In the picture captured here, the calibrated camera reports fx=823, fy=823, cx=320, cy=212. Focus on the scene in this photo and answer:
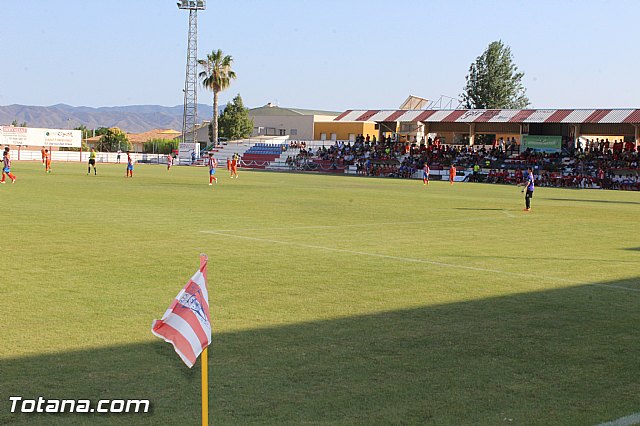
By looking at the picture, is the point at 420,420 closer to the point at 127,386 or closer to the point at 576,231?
the point at 127,386

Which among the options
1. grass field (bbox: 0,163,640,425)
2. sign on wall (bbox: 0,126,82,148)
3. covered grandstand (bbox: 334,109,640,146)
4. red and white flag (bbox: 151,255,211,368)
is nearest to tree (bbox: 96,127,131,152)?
sign on wall (bbox: 0,126,82,148)

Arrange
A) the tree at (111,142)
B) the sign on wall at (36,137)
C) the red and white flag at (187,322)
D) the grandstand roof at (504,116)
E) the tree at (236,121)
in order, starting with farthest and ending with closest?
1. the tree at (236,121)
2. the tree at (111,142)
3. the sign on wall at (36,137)
4. the grandstand roof at (504,116)
5. the red and white flag at (187,322)

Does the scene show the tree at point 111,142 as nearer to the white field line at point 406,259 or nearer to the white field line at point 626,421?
the white field line at point 406,259

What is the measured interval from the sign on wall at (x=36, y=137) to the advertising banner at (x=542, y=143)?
174 feet

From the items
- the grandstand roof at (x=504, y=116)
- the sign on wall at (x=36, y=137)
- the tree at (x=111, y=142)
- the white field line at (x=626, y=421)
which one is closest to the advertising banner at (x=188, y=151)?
the sign on wall at (x=36, y=137)

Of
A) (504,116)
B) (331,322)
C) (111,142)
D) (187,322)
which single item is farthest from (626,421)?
(111,142)

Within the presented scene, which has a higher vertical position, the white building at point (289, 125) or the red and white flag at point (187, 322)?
the white building at point (289, 125)

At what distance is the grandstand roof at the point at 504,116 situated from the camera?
217 feet

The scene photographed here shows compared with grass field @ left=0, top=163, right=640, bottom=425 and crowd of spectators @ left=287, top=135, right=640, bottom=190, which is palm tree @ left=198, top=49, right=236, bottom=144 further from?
grass field @ left=0, top=163, right=640, bottom=425

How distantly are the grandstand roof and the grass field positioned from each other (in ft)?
154

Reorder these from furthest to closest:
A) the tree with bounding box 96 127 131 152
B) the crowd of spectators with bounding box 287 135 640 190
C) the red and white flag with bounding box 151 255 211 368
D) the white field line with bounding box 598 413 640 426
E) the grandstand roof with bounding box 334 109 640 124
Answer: the tree with bounding box 96 127 131 152
the grandstand roof with bounding box 334 109 640 124
the crowd of spectators with bounding box 287 135 640 190
the white field line with bounding box 598 413 640 426
the red and white flag with bounding box 151 255 211 368

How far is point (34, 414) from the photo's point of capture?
6.60 meters

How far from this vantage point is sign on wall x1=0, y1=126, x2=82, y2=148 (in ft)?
295

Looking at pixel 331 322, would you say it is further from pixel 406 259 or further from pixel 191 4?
pixel 191 4
